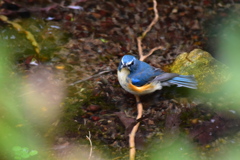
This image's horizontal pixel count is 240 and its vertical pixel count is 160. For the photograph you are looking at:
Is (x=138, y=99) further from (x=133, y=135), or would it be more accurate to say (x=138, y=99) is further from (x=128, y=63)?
(x=133, y=135)

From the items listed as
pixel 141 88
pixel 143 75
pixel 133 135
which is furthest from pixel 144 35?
pixel 133 135

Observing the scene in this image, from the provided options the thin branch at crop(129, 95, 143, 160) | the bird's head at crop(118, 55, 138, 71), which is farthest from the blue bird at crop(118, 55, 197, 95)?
the thin branch at crop(129, 95, 143, 160)

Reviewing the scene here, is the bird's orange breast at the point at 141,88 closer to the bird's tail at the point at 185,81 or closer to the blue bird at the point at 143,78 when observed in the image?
Result: the blue bird at the point at 143,78

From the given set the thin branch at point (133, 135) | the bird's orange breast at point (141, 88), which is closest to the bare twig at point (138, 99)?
the thin branch at point (133, 135)

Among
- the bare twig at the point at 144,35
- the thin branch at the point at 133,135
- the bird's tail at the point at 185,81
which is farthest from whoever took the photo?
the bare twig at the point at 144,35

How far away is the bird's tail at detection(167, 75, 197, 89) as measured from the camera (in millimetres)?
4492

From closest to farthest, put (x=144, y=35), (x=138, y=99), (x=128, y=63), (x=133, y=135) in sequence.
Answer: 1. (x=133, y=135)
2. (x=128, y=63)
3. (x=138, y=99)
4. (x=144, y=35)

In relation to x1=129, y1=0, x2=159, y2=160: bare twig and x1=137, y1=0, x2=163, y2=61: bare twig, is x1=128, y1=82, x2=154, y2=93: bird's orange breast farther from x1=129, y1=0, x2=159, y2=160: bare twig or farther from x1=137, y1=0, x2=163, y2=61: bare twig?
x1=137, y1=0, x2=163, y2=61: bare twig

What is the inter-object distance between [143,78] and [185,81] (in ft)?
1.74

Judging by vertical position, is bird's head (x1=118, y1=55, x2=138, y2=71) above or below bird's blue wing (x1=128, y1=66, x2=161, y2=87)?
above

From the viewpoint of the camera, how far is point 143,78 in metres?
4.48

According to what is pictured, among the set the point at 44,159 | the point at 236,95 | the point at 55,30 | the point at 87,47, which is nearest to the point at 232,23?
the point at 236,95

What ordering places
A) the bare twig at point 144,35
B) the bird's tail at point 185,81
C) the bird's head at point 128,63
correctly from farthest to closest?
the bare twig at point 144,35, the bird's tail at point 185,81, the bird's head at point 128,63

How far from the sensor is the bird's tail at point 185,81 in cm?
449
